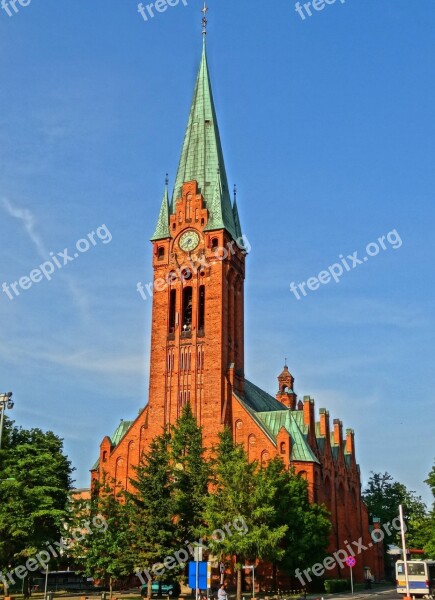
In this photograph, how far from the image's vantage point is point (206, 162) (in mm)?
70812

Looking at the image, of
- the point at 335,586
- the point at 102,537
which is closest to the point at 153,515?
the point at 102,537

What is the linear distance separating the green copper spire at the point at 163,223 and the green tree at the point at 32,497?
885 inches

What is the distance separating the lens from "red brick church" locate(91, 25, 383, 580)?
60938 mm

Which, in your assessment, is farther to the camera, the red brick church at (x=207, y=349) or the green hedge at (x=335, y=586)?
the red brick church at (x=207, y=349)

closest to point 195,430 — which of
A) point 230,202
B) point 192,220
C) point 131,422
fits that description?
point 131,422

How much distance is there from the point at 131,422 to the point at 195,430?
17219 mm

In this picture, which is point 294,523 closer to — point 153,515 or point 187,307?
point 153,515

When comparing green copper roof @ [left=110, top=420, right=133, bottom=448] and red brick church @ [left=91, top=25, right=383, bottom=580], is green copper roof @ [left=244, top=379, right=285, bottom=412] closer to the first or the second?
red brick church @ [left=91, top=25, right=383, bottom=580]

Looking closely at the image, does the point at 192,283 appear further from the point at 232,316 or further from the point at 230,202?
the point at 230,202

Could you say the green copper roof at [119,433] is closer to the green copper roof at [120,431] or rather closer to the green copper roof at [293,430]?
the green copper roof at [120,431]

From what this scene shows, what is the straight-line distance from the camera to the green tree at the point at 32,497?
4669 cm

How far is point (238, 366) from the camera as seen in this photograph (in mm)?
65750

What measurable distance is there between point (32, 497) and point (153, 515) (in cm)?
833

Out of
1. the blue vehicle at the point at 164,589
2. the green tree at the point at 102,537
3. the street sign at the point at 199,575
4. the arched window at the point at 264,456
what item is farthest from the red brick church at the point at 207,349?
the street sign at the point at 199,575
